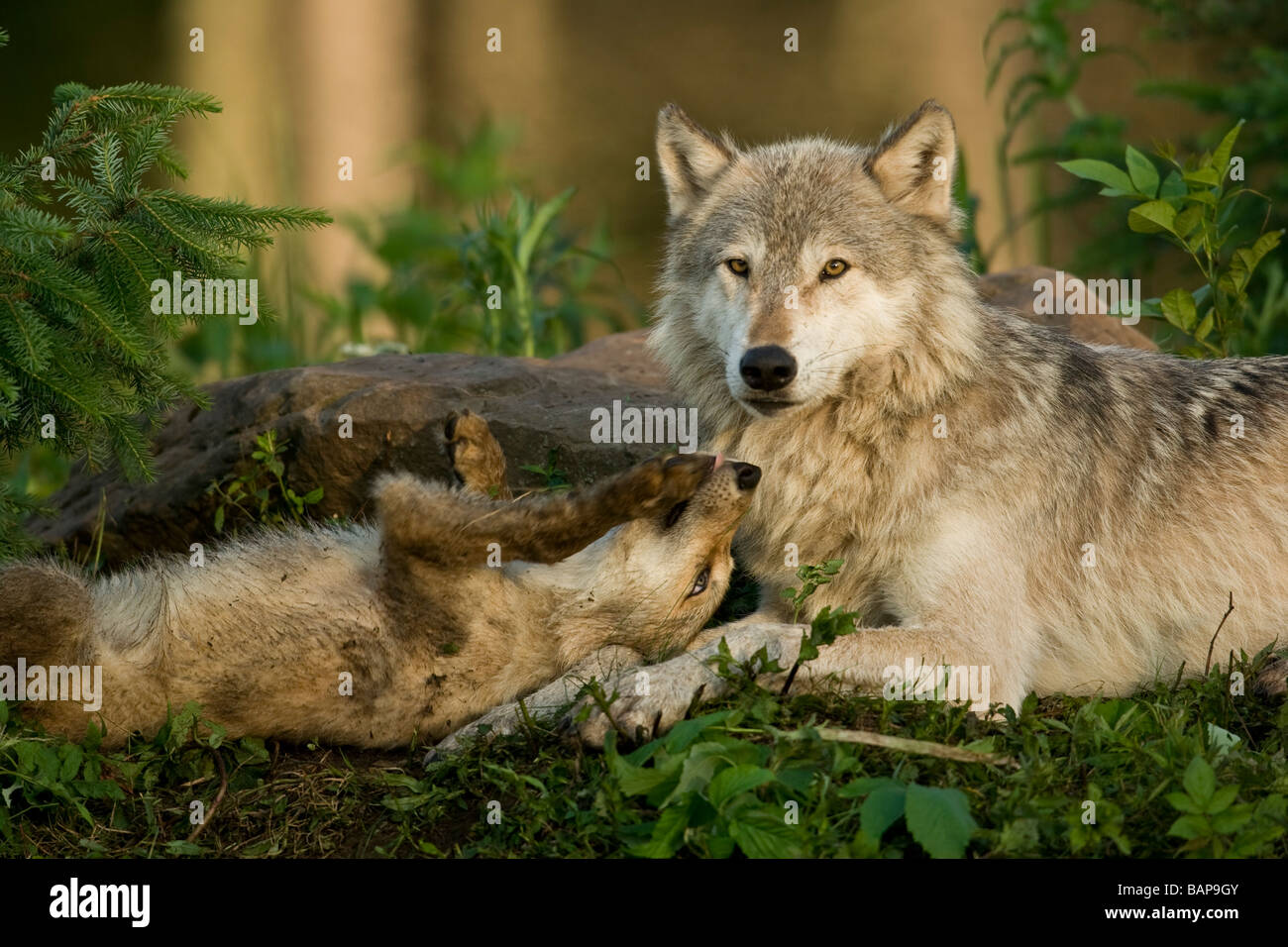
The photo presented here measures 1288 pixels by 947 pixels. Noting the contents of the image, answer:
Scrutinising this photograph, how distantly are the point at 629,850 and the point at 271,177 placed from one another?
28.5ft

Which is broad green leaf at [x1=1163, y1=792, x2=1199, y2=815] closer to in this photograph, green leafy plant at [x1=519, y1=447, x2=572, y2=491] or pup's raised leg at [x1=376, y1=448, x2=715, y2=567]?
pup's raised leg at [x1=376, y1=448, x2=715, y2=567]

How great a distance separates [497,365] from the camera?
238 inches

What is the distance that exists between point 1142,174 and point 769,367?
93.7 inches

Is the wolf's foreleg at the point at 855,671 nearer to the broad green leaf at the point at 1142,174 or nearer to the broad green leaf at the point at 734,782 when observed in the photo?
the broad green leaf at the point at 734,782

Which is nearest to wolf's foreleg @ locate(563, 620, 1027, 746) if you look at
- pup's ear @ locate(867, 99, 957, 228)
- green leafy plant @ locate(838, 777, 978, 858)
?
green leafy plant @ locate(838, 777, 978, 858)

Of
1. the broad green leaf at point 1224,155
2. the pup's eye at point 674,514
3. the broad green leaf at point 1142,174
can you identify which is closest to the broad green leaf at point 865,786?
the pup's eye at point 674,514

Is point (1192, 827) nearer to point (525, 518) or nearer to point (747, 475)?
point (747, 475)

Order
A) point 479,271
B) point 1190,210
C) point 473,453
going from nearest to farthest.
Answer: point 473,453 < point 1190,210 < point 479,271

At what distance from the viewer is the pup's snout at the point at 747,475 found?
4262 millimetres

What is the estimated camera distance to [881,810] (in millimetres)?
3182

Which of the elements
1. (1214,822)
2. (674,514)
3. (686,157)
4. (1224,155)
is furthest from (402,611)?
(1224,155)

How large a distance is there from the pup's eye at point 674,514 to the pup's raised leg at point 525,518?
15 centimetres

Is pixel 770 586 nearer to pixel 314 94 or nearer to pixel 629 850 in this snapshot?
pixel 629 850

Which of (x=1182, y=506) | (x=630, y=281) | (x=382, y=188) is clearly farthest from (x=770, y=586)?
(x=382, y=188)
